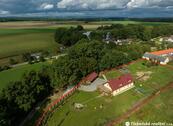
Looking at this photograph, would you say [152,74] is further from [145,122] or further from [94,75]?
[145,122]

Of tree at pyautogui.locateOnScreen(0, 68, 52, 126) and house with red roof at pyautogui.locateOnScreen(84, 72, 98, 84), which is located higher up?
tree at pyautogui.locateOnScreen(0, 68, 52, 126)

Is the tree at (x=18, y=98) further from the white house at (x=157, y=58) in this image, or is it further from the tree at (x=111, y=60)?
the white house at (x=157, y=58)

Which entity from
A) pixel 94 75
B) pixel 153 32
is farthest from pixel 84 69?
pixel 153 32

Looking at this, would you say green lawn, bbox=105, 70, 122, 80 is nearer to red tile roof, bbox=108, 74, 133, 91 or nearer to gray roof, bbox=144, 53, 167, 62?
red tile roof, bbox=108, 74, 133, 91

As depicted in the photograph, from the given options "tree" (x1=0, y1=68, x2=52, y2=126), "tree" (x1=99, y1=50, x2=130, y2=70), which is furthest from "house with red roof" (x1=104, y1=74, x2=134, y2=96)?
"tree" (x1=0, y1=68, x2=52, y2=126)

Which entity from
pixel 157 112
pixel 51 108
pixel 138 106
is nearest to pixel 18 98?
pixel 51 108

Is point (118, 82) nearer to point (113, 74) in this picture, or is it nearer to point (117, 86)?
point (117, 86)

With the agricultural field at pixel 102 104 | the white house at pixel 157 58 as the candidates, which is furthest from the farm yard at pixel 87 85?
the white house at pixel 157 58
